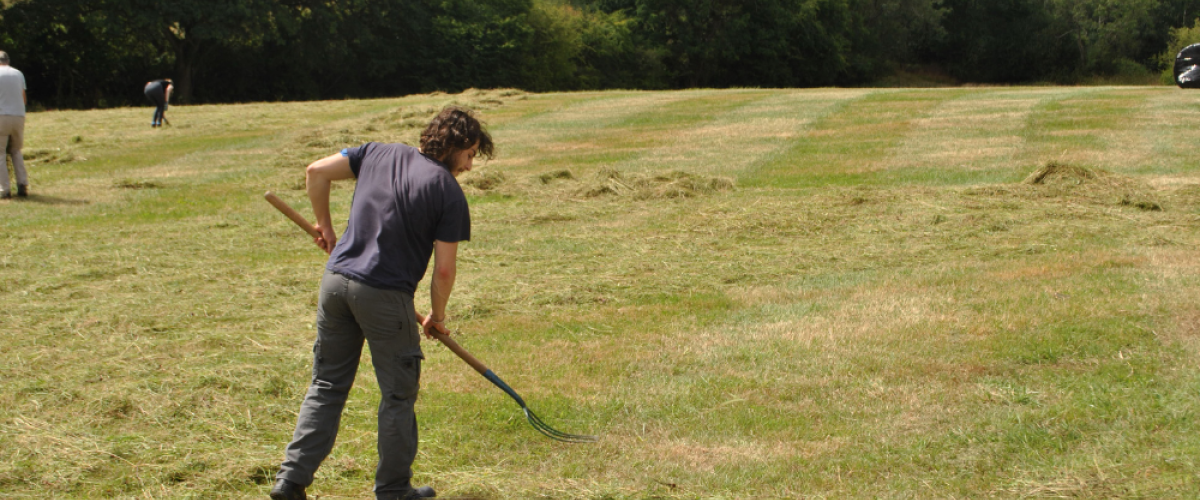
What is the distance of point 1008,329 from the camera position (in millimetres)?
6789

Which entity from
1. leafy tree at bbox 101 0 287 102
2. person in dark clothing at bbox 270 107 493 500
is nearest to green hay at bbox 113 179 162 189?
person in dark clothing at bbox 270 107 493 500

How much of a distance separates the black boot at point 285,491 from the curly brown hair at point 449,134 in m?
1.59

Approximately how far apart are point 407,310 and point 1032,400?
3.54 meters

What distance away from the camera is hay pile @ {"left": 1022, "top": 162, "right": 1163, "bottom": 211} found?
11.5m

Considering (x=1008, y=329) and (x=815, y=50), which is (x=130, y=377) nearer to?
(x=1008, y=329)

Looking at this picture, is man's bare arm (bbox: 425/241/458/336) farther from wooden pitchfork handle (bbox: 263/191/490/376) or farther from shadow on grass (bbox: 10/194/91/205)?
shadow on grass (bbox: 10/194/91/205)

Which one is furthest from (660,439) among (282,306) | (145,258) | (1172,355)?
(145,258)

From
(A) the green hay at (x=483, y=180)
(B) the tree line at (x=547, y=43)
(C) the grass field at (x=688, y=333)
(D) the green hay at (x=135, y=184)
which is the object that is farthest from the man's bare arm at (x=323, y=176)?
(B) the tree line at (x=547, y=43)

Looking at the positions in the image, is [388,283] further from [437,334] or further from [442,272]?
[437,334]

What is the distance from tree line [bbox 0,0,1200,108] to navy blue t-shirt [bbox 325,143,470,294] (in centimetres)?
3932

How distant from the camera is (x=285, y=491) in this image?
429 cm

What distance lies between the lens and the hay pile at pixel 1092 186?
1153 cm

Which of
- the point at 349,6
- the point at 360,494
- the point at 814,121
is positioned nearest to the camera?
the point at 360,494

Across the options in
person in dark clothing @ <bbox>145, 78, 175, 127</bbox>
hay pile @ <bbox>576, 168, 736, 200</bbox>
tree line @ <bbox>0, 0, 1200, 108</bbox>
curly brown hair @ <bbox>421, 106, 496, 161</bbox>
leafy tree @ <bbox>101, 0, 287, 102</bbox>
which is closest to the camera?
curly brown hair @ <bbox>421, 106, 496, 161</bbox>
